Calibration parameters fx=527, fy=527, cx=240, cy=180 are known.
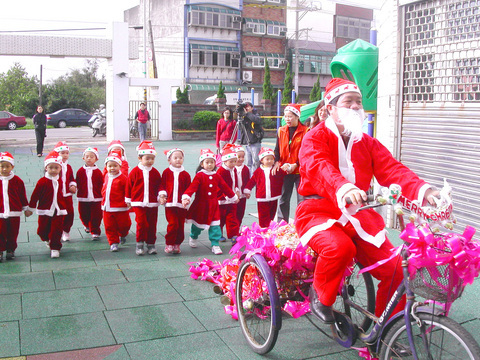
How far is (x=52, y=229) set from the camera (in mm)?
6504

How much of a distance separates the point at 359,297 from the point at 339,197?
1338 mm

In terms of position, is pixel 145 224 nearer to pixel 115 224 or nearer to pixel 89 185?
pixel 115 224

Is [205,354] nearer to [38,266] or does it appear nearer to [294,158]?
[38,266]

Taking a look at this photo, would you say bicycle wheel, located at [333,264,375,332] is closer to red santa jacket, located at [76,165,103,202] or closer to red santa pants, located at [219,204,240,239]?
red santa pants, located at [219,204,240,239]

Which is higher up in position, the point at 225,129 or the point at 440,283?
the point at 225,129

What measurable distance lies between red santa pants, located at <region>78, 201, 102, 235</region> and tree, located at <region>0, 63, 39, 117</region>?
45.2m

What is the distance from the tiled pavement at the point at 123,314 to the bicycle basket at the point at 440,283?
1.38 meters

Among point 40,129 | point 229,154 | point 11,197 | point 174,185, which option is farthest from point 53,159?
point 40,129

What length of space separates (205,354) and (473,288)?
297 cm

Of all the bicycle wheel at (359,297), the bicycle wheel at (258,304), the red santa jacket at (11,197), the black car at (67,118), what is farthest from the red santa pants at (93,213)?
the black car at (67,118)

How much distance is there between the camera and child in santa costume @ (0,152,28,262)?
245 inches

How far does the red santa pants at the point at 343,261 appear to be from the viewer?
3.24 meters

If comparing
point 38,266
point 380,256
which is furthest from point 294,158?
point 380,256

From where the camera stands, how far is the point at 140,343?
403 centimetres
